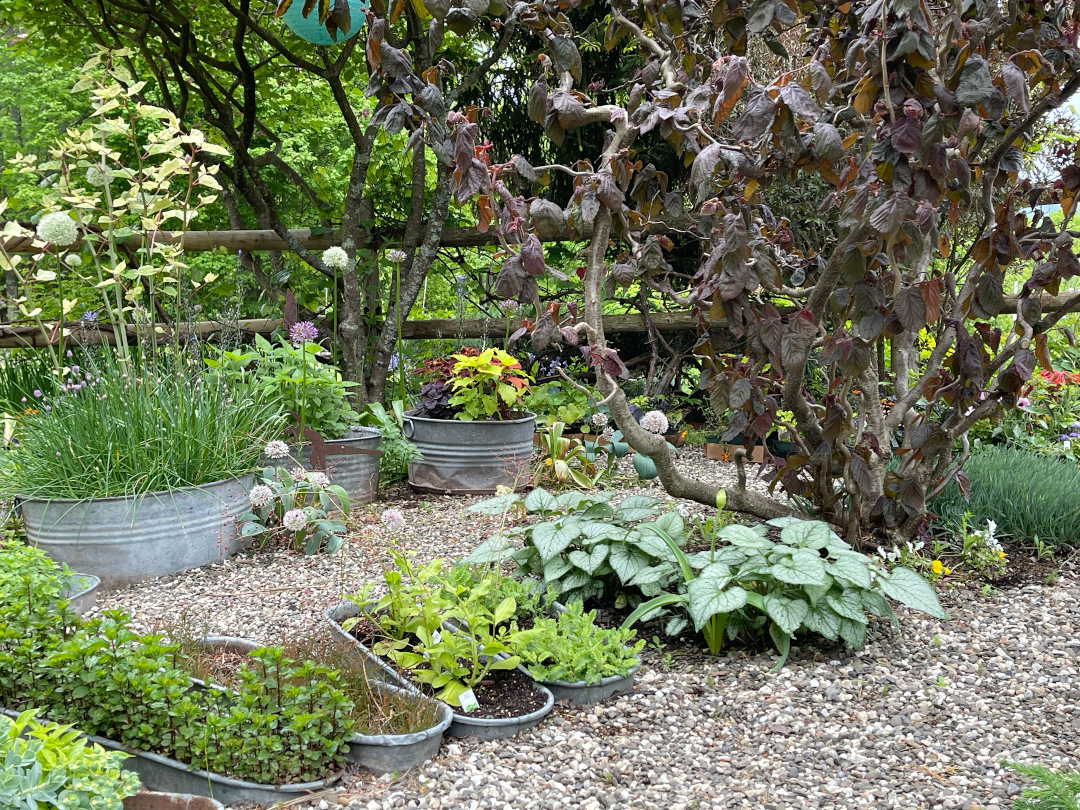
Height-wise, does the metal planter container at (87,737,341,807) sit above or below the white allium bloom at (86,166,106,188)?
below

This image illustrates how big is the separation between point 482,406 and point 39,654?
Result: 238 cm

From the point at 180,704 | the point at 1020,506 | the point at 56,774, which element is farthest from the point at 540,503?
the point at 1020,506

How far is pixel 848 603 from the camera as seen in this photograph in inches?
86.5

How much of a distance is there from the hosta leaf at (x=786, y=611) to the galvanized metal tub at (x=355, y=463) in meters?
1.90

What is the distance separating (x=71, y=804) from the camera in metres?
1.22

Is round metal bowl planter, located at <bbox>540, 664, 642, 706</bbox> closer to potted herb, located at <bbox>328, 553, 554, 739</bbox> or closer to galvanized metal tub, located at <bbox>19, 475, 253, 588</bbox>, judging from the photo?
potted herb, located at <bbox>328, 553, 554, 739</bbox>

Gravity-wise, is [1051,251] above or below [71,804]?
above

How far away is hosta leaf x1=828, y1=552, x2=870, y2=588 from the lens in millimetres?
2162

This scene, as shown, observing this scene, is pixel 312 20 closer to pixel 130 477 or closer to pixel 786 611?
pixel 130 477

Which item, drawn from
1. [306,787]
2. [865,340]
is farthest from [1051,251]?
[306,787]

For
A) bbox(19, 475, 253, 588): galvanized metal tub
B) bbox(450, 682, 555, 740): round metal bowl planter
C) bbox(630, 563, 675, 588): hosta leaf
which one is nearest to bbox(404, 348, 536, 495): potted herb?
bbox(19, 475, 253, 588): galvanized metal tub

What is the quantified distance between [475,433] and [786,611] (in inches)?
78.8

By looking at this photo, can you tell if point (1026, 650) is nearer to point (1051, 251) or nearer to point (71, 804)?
point (1051, 251)

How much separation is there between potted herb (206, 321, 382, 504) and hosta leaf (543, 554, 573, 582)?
128cm
